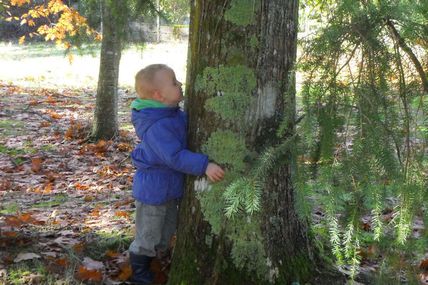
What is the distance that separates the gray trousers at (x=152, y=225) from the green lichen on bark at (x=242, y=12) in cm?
127

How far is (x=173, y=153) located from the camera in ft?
10.4

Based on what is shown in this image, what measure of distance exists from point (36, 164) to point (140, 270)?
4.13m

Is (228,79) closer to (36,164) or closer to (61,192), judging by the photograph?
(61,192)

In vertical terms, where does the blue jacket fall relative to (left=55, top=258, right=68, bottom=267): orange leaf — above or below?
above

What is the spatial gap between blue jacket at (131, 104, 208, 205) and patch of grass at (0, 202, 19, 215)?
6.82ft

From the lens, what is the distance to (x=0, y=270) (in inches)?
139

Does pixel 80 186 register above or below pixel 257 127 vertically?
below

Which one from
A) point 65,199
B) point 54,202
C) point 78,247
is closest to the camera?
point 78,247

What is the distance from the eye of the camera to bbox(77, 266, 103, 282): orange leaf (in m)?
3.49

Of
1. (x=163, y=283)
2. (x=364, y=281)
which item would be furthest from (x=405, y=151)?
(x=163, y=283)

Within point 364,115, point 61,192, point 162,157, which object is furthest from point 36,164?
point 364,115

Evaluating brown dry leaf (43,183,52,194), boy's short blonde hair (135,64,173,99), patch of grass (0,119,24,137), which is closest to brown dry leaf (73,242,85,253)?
boy's short blonde hair (135,64,173,99)

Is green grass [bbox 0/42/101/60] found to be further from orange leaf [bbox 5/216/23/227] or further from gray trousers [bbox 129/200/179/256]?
gray trousers [bbox 129/200/179/256]

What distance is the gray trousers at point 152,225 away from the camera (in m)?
3.53
